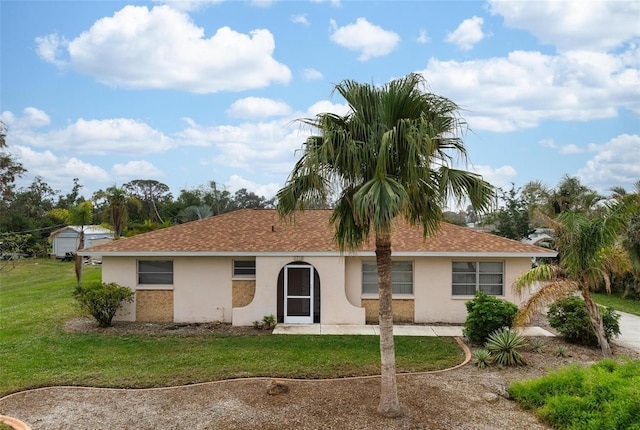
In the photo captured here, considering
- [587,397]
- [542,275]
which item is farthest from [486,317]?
[587,397]

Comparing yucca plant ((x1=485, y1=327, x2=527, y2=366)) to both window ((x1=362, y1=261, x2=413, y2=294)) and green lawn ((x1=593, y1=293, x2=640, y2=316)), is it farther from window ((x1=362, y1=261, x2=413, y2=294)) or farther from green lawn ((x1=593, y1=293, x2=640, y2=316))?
green lawn ((x1=593, y1=293, x2=640, y2=316))

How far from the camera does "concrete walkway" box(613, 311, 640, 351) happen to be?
13203 millimetres

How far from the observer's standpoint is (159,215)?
213ft

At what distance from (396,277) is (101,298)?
1032cm

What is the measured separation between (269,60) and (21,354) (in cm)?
1335

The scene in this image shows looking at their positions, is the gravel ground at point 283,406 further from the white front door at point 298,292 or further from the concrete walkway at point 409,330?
the white front door at point 298,292

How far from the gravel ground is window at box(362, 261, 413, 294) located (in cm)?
640

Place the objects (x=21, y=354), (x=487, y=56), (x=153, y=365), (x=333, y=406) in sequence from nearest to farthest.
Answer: (x=333, y=406) → (x=153, y=365) → (x=21, y=354) → (x=487, y=56)

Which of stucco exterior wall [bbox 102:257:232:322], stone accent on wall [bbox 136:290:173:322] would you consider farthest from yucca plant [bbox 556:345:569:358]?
stone accent on wall [bbox 136:290:173:322]

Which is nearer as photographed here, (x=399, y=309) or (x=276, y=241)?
(x=399, y=309)

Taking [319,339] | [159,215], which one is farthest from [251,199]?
[319,339]

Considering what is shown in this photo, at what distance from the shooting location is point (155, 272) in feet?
53.3

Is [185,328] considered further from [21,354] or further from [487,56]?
[487,56]

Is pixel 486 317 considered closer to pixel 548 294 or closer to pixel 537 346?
pixel 537 346
